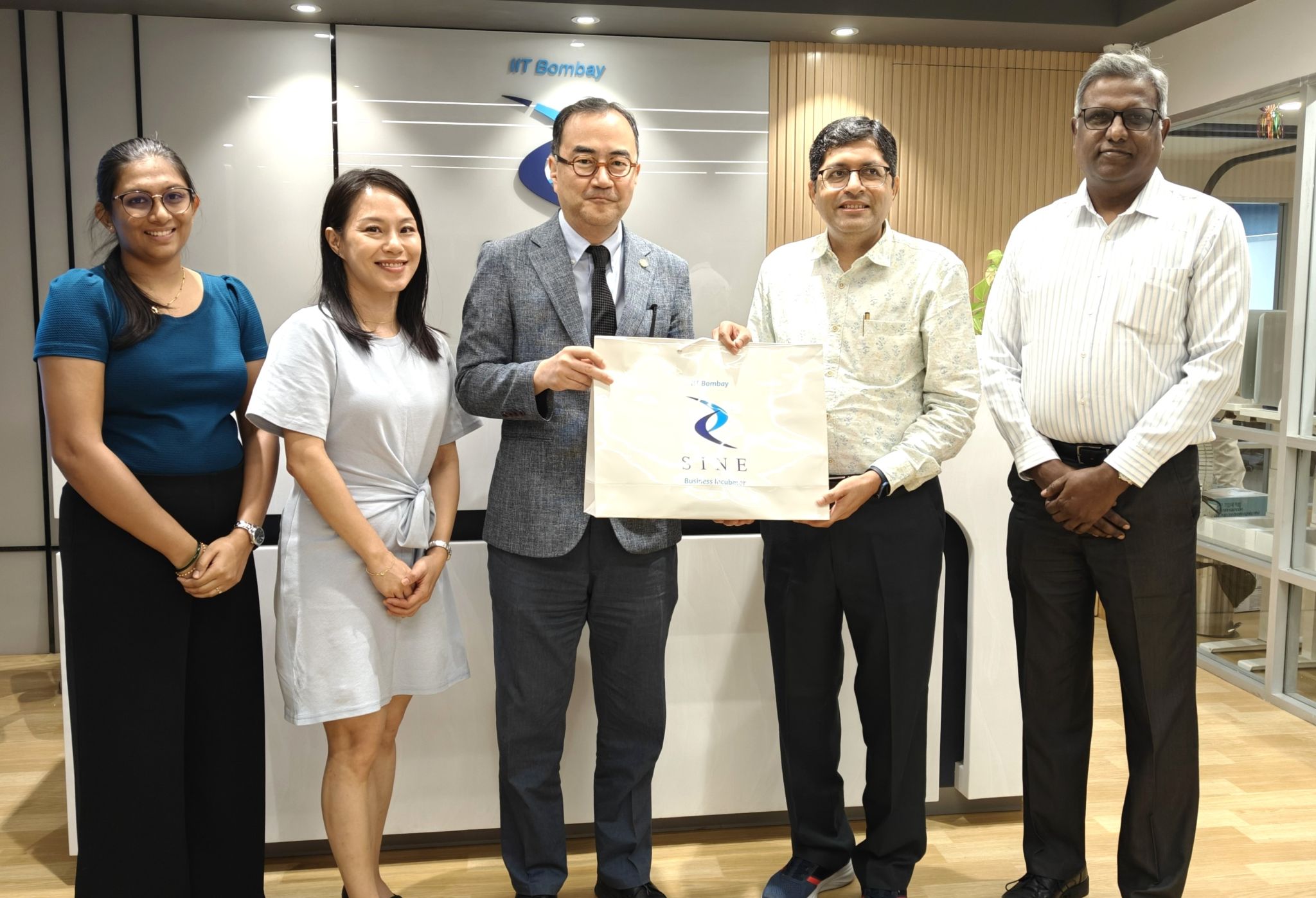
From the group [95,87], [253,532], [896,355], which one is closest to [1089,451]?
[896,355]

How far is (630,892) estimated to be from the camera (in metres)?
2.29

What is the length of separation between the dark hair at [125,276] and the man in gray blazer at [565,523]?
62 cm

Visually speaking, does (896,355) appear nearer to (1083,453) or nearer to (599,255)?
(1083,453)

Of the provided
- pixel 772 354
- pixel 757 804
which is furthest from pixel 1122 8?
pixel 757 804

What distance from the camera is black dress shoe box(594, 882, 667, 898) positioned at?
229 cm

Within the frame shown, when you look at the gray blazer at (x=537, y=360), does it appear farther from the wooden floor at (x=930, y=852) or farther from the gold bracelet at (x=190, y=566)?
the wooden floor at (x=930, y=852)

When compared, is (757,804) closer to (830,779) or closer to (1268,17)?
(830,779)

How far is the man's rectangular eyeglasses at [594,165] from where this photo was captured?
6.66ft

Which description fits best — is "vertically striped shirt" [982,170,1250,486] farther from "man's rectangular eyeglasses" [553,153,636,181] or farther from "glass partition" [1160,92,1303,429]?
"glass partition" [1160,92,1303,429]

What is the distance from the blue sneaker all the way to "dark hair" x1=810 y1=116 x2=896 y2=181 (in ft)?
5.46

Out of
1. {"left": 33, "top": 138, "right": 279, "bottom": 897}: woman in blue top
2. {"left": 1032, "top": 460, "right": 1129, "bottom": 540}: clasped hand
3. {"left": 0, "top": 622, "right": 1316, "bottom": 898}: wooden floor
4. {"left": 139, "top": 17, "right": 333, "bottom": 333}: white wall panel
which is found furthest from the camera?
{"left": 139, "top": 17, "right": 333, "bottom": 333}: white wall panel

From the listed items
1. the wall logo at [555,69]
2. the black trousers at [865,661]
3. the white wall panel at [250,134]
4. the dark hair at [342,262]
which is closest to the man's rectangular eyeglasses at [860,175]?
the black trousers at [865,661]

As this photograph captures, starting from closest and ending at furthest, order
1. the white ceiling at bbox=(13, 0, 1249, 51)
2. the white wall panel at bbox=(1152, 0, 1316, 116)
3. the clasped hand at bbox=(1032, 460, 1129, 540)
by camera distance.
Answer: the clasped hand at bbox=(1032, 460, 1129, 540)
the white wall panel at bbox=(1152, 0, 1316, 116)
the white ceiling at bbox=(13, 0, 1249, 51)

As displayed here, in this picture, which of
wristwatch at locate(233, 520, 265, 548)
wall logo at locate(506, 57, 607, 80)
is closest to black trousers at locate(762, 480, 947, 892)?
wristwatch at locate(233, 520, 265, 548)
